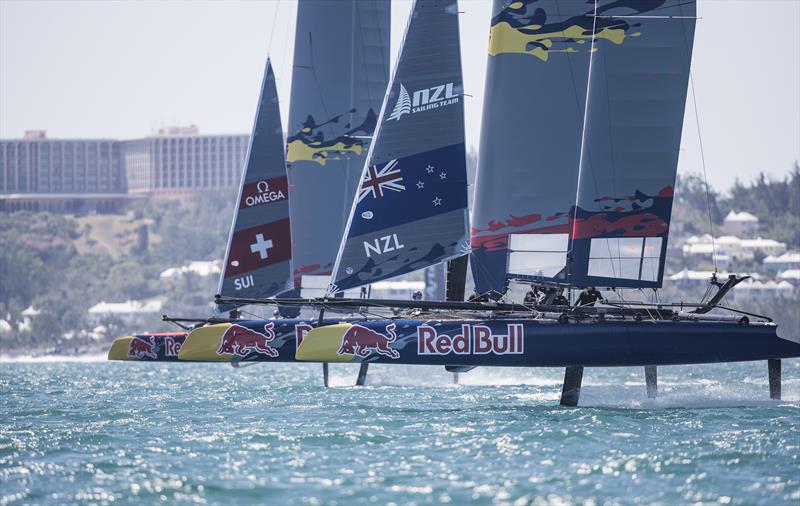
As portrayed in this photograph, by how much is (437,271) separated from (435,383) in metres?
3.49

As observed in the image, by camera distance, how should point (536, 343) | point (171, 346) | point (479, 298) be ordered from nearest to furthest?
point (536, 343) → point (479, 298) → point (171, 346)

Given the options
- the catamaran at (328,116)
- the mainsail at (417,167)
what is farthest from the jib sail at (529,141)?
the catamaran at (328,116)

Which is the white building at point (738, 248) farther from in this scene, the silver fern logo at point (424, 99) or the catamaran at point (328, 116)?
the silver fern logo at point (424, 99)

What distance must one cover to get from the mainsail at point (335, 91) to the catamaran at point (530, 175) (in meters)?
8.69

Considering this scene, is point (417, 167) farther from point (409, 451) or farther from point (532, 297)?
point (409, 451)

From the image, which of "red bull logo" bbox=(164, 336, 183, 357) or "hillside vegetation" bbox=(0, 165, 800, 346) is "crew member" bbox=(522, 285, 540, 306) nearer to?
"red bull logo" bbox=(164, 336, 183, 357)

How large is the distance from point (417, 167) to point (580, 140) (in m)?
2.85

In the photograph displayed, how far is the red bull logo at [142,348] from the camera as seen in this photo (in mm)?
24641

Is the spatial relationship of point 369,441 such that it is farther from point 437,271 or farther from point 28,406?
point 437,271

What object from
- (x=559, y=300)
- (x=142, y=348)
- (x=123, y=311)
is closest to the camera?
(x=559, y=300)

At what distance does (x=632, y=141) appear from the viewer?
76.2ft

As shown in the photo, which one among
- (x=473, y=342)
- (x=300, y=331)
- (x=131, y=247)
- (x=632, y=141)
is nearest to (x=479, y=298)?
(x=473, y=342)

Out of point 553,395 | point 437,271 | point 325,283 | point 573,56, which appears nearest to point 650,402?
point 553,395

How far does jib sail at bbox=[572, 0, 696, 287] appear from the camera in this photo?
75.8 ft
